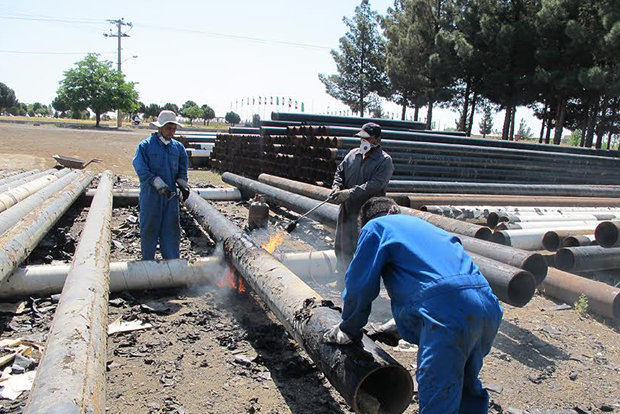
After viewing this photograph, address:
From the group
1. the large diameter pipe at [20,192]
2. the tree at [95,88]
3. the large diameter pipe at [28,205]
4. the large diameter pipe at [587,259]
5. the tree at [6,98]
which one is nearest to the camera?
the large diameter pipe at [28,205]

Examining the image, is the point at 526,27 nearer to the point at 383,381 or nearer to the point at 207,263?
the point at 207,263

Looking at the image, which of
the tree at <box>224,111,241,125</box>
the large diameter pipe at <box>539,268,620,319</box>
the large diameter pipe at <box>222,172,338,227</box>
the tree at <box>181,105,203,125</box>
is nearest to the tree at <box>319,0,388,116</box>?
the large diameter pipe at <box>222,172,338,227</box>

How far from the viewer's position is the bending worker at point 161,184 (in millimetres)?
5457

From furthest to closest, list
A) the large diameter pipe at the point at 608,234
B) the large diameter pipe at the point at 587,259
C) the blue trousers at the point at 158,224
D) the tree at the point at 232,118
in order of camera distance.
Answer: the tree at the point at 232,118 → the large diameter pipe at the point at 608,234 → the large diameter pipe at the point at 587,259 → the blue trousers at the point at 158,224

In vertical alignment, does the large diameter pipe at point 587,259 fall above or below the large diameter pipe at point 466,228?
below

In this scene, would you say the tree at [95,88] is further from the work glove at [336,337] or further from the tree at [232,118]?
the work glove at [336,337]

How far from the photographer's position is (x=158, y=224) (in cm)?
572

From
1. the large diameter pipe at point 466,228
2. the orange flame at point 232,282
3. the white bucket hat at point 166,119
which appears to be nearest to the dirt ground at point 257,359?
the orange flame at point 232,282

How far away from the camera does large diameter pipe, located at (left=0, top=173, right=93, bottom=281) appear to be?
4.27 metres

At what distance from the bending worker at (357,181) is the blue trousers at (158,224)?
204 centimetres

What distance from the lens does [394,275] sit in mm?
2336

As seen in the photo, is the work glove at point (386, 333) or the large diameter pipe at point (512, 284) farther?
the large diameter pipe at point (512, 284)

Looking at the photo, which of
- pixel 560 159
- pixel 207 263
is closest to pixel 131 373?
pixel 207 263

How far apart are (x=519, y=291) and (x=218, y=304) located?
296 cm
